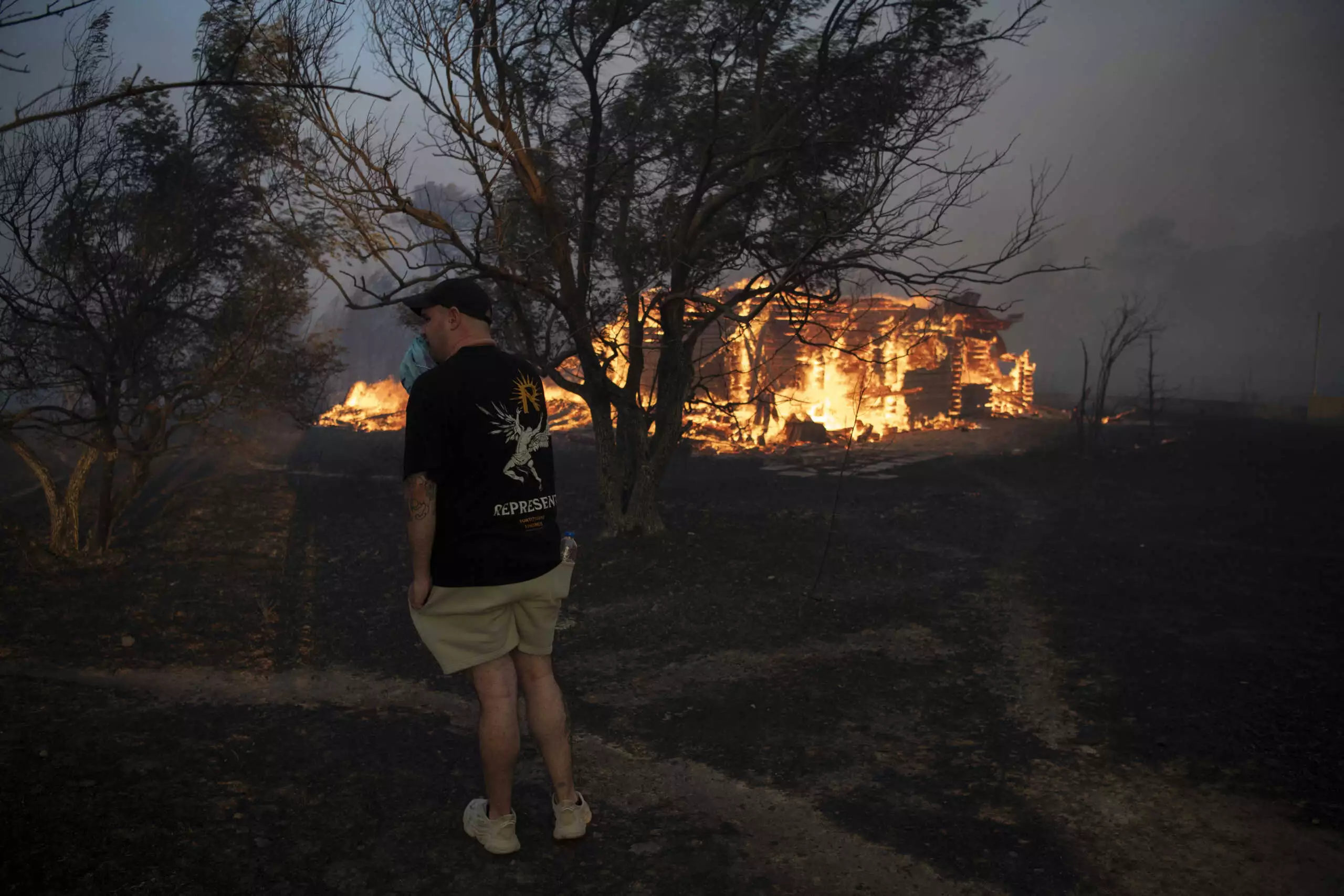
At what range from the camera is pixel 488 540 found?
295 cm

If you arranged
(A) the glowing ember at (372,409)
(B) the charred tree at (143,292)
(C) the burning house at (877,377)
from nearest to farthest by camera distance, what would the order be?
1. (B) the charred tree at (143,292)
2. (C) the burning house at (877,377)
3. (A) the glowing ember at (372,409)

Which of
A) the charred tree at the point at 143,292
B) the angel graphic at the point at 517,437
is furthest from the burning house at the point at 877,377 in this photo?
the angel graphic at the point at 517,437

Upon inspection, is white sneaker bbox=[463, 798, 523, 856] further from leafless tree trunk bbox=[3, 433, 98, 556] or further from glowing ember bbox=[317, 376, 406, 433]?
glowing ember bbox=[317, 376, 406, 433]

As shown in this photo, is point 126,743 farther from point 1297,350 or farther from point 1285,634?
point 1297,350

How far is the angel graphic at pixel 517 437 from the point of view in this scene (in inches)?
118

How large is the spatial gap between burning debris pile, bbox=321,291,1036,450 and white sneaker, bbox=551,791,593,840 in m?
16.6

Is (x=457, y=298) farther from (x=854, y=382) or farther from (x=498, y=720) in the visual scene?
(x=854, y=382)

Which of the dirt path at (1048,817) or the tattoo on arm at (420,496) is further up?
the tattoo on arm at (420,496)

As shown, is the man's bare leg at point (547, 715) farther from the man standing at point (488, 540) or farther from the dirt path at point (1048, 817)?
the dirt path at point (1048, 817)

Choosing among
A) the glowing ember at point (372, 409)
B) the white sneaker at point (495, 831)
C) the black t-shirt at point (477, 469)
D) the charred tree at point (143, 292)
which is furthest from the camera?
the glowing ember at point (372, 409)

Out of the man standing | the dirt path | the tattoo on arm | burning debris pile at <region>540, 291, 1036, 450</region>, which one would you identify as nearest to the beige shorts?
the man standing

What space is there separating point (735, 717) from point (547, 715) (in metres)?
1.88

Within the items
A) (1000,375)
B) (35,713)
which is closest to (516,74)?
(35,713)

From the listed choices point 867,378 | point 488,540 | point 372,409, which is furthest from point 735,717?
point 372,409
